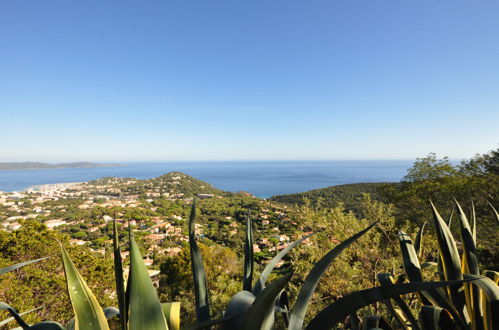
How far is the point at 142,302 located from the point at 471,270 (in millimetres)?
1528

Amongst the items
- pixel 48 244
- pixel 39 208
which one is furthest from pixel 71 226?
pixel 48 244

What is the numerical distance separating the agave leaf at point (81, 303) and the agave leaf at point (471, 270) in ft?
4.72

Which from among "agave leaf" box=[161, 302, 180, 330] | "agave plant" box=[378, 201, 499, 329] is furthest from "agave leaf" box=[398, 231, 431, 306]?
"agave leaf" box=[161, 302, 180, 330]

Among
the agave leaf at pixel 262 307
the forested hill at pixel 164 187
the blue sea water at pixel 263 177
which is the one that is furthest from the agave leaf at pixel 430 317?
the blue sea water at pixel 263 177

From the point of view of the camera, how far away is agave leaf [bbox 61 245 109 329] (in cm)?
63

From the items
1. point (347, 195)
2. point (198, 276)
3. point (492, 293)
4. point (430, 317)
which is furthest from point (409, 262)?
point (347, 195)

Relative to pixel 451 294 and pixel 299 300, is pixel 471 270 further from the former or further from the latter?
pixel 299 300

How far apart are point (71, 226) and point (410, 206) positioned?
92.5 ft

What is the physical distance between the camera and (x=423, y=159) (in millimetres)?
10914

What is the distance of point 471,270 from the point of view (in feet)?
3.66

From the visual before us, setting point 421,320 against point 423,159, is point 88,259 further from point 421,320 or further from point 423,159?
point 423,159

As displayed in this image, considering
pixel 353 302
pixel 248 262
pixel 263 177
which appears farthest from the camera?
pixel 263 177

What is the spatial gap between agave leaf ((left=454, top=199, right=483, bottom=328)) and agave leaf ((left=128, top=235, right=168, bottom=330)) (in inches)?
49.3

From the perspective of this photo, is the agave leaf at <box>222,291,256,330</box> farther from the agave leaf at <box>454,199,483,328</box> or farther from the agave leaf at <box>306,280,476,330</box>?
the agave leaf at <box>454,199,483,328</box>
